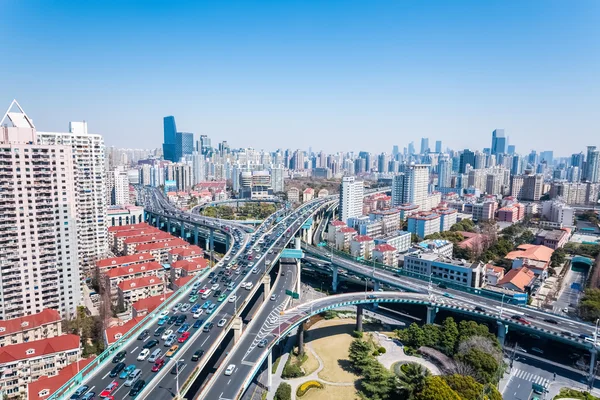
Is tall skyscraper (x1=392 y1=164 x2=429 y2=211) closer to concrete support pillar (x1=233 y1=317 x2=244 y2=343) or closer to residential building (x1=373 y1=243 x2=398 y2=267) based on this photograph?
residential building (x1=373 y1=243 x2=398 y2=267)

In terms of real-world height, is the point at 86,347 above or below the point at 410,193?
below

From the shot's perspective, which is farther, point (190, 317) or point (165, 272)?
point (165, 272)

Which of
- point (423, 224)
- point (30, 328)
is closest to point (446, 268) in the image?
point (423, 224)

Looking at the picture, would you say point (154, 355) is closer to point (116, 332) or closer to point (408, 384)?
point (116, 332)

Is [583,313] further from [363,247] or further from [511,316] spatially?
[363,247]

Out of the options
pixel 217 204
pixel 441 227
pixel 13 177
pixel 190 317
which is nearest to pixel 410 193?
pixel 441 227

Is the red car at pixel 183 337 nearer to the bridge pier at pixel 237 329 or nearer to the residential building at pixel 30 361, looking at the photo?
the bridge pier at pixel 237 329

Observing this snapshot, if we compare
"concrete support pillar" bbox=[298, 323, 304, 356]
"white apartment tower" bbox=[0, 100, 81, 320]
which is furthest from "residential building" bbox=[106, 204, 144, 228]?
"concrete support pillar" bbox=[298, 323, 304, 356]
